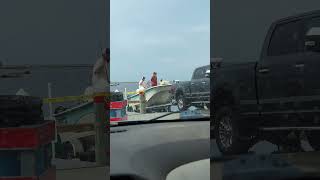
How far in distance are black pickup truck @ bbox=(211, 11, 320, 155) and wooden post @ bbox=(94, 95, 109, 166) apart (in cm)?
55

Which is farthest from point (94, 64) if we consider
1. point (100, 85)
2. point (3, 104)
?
point (3, 104)

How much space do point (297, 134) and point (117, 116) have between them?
86 centimetres

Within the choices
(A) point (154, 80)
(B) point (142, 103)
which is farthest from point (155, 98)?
(A) point (154, 80)

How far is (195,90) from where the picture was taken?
8.41 feet

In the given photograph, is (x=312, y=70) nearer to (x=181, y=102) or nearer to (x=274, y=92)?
(x=274, y=92)

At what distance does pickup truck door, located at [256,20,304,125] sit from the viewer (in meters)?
2.50

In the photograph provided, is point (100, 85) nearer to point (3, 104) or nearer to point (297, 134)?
point (3, 104)

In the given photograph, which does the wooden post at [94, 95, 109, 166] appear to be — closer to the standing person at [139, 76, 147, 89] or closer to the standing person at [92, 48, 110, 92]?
the standing person at [92, 48, 110, 92]

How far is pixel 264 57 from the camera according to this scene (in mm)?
2564

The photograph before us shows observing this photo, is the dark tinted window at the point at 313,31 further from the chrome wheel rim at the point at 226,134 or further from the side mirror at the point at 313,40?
the chrome wheel rim at the point at 226,134

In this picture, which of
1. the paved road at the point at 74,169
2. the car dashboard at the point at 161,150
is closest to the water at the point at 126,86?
the car dashboard at the point at 161,150

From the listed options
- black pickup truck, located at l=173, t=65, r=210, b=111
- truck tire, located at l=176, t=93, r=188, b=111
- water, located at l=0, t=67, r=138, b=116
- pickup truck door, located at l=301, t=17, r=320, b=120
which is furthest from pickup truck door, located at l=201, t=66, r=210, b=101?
water, located at l=0, t=67, r=138, b=116

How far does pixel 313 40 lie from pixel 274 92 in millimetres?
307

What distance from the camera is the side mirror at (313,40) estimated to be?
2.47 meters
